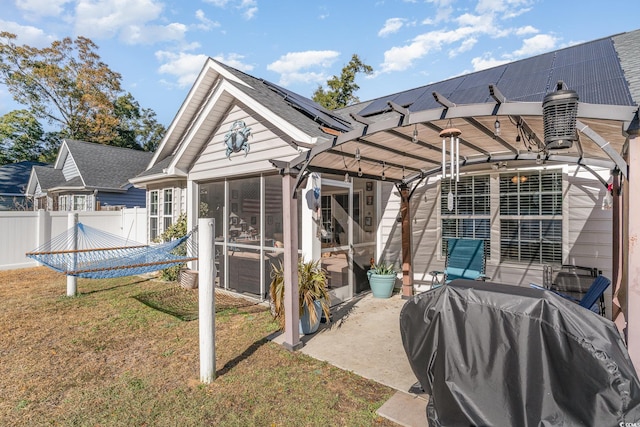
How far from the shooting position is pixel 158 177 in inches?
324

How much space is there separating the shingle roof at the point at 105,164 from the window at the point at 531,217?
1436 centimetres

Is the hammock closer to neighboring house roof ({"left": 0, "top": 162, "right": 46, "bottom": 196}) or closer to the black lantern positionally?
the black lantern

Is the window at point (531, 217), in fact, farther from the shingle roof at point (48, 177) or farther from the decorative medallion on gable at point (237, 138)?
the shingle roof at point (48, 177)

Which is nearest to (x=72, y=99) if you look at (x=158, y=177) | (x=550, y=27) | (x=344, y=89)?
(x=344, y=89)

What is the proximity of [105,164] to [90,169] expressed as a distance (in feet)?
3.02

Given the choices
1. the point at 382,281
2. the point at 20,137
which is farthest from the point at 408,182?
the point at 20,137

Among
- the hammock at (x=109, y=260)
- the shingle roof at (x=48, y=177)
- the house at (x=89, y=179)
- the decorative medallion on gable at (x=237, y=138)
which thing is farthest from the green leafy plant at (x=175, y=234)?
the shingle roof at (x=48, y=177)

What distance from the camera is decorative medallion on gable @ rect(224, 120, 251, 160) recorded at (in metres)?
6.17

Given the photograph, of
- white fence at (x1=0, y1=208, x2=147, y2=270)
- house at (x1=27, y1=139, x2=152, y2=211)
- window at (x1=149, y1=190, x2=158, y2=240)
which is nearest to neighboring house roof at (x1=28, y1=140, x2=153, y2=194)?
house at (x1=27, y1=139, x2=152, y2=211)

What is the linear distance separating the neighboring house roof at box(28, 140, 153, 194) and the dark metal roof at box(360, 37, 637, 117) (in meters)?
11.8

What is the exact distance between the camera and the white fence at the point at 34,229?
976 centimetres

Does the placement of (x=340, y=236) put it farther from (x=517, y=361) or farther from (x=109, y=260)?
(x=109, y=260)

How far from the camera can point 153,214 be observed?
9.52 metres

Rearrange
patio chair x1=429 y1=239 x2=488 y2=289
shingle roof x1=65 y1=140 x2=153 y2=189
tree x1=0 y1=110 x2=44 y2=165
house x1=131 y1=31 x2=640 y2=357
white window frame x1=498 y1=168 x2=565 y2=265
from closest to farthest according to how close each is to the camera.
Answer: house x1=131 y1=31 x2=640 y2=357 < white window frame x1=498 y1=168 x2=565 y2=265 < patio chair x1=429 y1=239 x2=488 y2=289 < shingle roof x1=65 y1=140 x2=153 y2=189 < tree x1=0 y1=110 x2=44 y2=165
